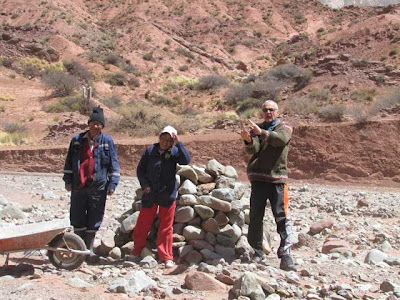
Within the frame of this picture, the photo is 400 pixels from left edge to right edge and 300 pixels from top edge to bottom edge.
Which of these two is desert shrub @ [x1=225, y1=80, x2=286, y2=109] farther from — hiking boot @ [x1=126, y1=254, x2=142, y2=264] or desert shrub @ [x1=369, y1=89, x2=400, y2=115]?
hiking boot @ [x1=126, y1=254, x2=142, y2=264]

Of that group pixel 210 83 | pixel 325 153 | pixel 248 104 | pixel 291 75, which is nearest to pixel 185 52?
pixel 210 83

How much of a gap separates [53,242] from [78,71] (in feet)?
114

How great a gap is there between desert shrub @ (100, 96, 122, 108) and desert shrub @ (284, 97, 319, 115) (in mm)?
13056

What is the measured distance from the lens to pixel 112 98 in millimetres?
32594

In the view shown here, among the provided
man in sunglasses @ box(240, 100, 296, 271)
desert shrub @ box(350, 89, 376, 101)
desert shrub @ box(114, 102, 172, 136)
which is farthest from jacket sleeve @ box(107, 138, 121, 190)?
desert shrub @ box(350, 89, 376, 101)

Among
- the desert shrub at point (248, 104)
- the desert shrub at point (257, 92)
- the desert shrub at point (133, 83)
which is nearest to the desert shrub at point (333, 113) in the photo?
the desert shrub at point (248, 104)

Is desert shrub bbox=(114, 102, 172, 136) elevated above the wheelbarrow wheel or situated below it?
above

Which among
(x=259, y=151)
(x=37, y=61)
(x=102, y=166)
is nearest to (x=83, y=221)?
(x=102, y=166)

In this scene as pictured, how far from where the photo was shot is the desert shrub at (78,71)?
37.1 m

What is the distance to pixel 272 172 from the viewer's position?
4.84 metres

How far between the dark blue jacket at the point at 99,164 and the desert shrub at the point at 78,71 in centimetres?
3283

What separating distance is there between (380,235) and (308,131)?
9.95 metres

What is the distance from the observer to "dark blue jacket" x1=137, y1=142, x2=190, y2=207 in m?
4.93

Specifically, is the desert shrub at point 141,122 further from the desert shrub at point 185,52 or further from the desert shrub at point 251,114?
the desert shrub at point 185,52
